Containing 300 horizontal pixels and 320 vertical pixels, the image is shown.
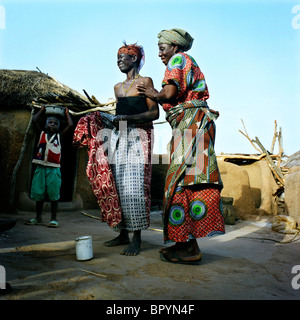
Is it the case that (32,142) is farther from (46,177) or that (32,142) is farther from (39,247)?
(39,247)

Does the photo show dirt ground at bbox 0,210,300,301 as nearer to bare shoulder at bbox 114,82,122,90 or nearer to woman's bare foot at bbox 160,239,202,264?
woman's bare foot at bbox 160,239,202,264

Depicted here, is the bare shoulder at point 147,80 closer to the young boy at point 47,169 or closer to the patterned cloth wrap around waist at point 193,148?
the patterned cloth wrap around waist at point 193,148

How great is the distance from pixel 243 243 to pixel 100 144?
2.26m

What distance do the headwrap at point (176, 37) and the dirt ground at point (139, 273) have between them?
1999mm

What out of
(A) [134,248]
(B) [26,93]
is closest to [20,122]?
(B) [26,93]

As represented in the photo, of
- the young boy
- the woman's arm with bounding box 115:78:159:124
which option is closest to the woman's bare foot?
the woman's arm with bounding box 115:78:159:124

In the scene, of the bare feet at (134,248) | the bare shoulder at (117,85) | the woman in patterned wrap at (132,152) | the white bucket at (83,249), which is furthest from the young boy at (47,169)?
the white bucket at (83,249)

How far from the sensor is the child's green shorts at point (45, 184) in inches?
174

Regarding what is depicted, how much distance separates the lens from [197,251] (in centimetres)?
237

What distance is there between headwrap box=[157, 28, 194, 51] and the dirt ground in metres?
2.00

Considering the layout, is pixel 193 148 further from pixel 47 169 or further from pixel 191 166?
pixel 47 169

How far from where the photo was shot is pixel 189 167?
7.71ft

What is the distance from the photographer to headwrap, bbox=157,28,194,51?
101 inches
